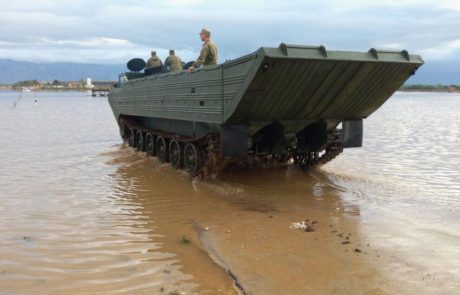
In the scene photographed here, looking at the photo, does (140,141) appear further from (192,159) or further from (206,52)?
(206,52)

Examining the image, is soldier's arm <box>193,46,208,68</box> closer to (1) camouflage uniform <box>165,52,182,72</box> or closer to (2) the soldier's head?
(2) the soldier's head

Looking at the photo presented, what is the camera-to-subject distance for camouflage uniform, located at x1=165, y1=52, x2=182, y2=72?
13016 mm

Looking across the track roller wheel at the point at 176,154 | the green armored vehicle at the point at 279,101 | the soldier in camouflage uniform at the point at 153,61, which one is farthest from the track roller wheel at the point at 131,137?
the track roller wheel at the point at 176,154

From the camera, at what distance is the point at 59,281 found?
193 inches

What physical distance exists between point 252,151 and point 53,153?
25.7 ft

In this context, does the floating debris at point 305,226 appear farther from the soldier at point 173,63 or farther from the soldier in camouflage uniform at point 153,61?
the soldier in camouflage uniform at point 153,61

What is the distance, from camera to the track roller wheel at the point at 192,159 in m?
9.53

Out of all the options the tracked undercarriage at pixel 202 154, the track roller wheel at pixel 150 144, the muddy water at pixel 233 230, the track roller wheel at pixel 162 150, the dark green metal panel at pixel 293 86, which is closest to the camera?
the muddy water at pixel 233 230

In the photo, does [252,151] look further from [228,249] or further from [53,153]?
[53,153]

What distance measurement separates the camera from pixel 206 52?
9.59 metres

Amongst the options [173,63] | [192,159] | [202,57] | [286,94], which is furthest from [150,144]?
[286,94]

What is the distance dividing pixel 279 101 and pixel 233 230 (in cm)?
249

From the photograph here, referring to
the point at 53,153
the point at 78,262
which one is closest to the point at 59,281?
the point at 78,262

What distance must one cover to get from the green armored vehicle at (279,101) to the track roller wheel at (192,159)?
2cm
